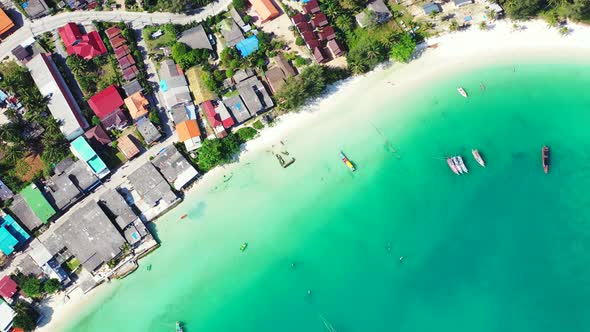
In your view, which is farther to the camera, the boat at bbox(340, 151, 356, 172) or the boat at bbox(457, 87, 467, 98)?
the boat at bbox(457, 87, 467, 98)

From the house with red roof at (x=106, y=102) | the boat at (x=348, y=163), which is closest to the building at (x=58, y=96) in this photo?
the house with red roof at (x=106, y=102)

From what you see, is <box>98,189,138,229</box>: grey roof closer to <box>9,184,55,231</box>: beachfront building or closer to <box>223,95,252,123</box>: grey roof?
<box>9,184,55,231</box>: beachfront building

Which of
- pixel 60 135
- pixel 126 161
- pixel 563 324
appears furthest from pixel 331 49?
pixel 563 324

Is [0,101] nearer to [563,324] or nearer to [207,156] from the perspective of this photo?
[207,156]

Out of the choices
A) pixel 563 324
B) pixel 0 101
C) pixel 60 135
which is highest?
pixel 0 101

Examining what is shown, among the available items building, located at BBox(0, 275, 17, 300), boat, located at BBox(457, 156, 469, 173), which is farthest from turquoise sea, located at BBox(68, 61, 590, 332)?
building, located at BBox(0, 275, 17, 300)
